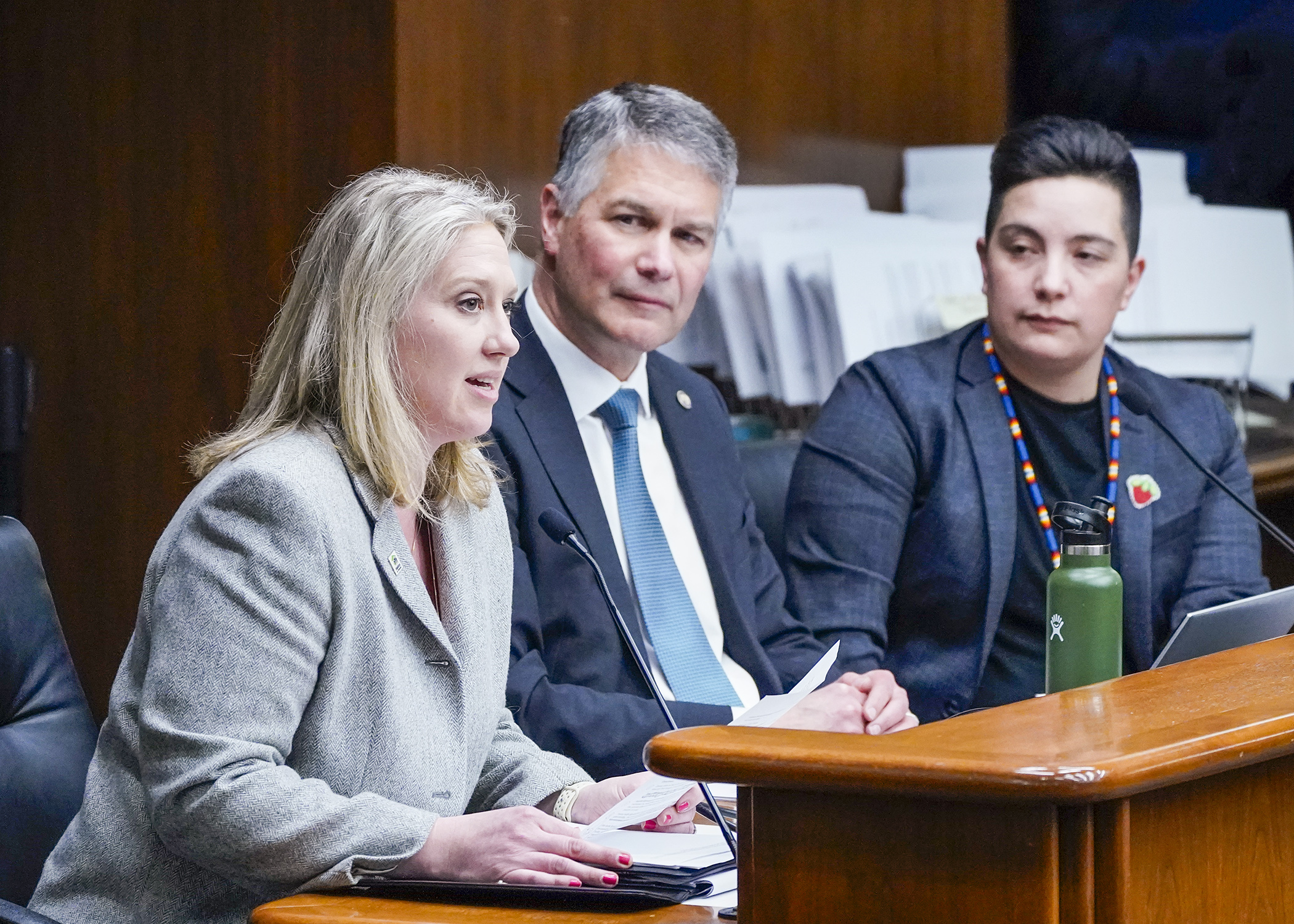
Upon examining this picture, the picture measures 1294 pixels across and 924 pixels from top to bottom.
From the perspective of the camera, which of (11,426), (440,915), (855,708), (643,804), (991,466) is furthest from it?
(11,426)

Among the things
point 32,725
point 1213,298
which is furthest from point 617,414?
point 1213,298

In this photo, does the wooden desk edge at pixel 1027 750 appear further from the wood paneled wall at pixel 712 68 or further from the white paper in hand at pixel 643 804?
the wood paneled wall at pixel 712 68

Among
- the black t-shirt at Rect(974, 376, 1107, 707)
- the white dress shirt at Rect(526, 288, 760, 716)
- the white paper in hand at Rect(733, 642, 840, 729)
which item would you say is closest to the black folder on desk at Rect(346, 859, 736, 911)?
the white paper in hand at Rect(733, 642, 840, 729)

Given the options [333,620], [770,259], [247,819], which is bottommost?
[247,819]

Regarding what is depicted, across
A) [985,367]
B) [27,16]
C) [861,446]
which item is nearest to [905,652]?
[861,446]

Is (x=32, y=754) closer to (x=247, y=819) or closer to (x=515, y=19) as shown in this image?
(x=247, y=819)

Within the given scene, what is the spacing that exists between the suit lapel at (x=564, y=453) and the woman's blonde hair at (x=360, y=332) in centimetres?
41

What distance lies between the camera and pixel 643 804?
126 cm

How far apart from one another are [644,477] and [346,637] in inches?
32.4

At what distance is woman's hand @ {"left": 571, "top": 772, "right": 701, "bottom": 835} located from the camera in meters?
1.47

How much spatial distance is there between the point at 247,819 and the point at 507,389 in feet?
2.92

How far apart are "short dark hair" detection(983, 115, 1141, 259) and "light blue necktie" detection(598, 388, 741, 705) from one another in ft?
2.55

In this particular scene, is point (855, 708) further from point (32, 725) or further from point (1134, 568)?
point (32, 725)

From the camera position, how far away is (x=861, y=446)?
7.73 ft
